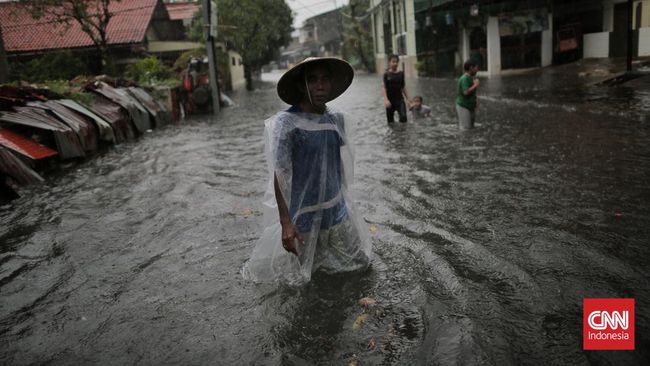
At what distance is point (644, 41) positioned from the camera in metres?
18.8

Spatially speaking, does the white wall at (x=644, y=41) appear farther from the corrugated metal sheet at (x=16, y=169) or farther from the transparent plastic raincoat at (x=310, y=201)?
the corrugated metal sheet at (x=16, y=169)

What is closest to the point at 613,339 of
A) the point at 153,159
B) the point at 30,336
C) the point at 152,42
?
the point at 30,336

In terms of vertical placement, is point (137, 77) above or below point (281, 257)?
above

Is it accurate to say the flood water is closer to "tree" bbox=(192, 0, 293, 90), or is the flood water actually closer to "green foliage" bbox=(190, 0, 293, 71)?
"green foliage" bbox=(190, 0, 293, 71)

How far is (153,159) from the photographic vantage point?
9508 mm

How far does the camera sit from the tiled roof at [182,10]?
33062 millimetres

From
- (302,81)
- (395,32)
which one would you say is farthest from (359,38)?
(302,81)

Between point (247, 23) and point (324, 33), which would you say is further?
point (324, 33)

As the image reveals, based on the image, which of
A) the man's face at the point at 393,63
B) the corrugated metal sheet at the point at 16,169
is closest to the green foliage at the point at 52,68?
the corrugated metal sheet at the point at 16,169

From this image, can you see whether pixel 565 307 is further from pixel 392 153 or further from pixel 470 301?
pixel 392 153

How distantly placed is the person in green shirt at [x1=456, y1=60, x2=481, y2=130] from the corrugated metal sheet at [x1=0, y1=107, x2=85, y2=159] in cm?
736

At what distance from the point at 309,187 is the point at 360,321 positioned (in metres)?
0.95

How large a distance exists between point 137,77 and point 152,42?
1020cm

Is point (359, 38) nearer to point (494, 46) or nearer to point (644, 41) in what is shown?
point (494, 46)
